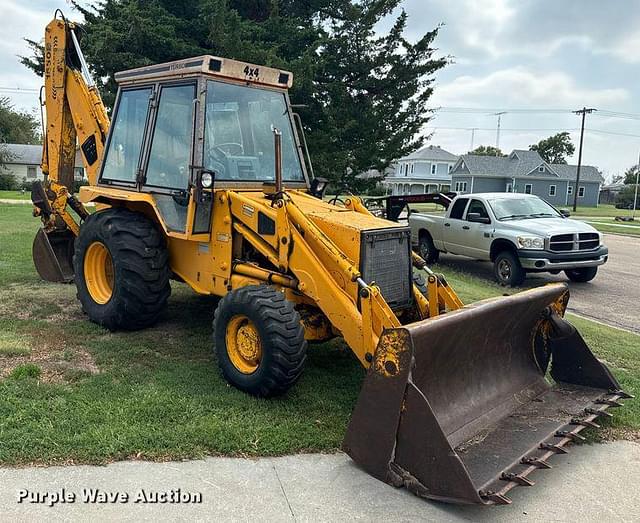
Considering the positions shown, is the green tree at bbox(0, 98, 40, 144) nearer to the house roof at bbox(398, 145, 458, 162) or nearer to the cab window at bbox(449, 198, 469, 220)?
the house roof at bbox(398, 145, 458, 162)

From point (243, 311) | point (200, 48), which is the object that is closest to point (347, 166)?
point (200, 48)

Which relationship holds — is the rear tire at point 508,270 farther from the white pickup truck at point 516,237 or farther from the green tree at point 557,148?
the green tree at point 557,148

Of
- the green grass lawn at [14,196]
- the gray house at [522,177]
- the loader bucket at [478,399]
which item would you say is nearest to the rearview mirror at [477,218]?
the loader bucket at [478,399]

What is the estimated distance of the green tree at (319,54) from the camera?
15.2 metres

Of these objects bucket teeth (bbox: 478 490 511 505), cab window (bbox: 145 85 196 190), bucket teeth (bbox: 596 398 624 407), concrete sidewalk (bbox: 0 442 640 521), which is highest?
cab window (bbox: 145 85 196 190)

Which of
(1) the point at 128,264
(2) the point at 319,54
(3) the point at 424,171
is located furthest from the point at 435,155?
(1) the point at 128,264

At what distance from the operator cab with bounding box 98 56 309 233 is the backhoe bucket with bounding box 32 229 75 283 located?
7.65 ft

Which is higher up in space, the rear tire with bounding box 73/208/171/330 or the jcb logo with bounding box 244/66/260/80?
the jcb logo with bounding box 244/66/260/80

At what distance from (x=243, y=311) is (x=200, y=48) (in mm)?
13058

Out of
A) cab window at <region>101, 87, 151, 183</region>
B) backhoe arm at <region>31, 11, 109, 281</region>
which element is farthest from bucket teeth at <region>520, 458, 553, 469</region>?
backhoe arm at <region>31, 11, 109, 281</region>

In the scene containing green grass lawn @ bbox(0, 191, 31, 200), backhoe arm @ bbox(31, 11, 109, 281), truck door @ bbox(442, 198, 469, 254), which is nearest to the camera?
backhoe arm @ bbox(31, 11, 109, 281)

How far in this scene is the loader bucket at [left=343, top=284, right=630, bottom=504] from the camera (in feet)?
11.4

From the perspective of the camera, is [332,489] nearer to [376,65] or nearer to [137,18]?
[137,18]

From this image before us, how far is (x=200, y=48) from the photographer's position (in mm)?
15969
